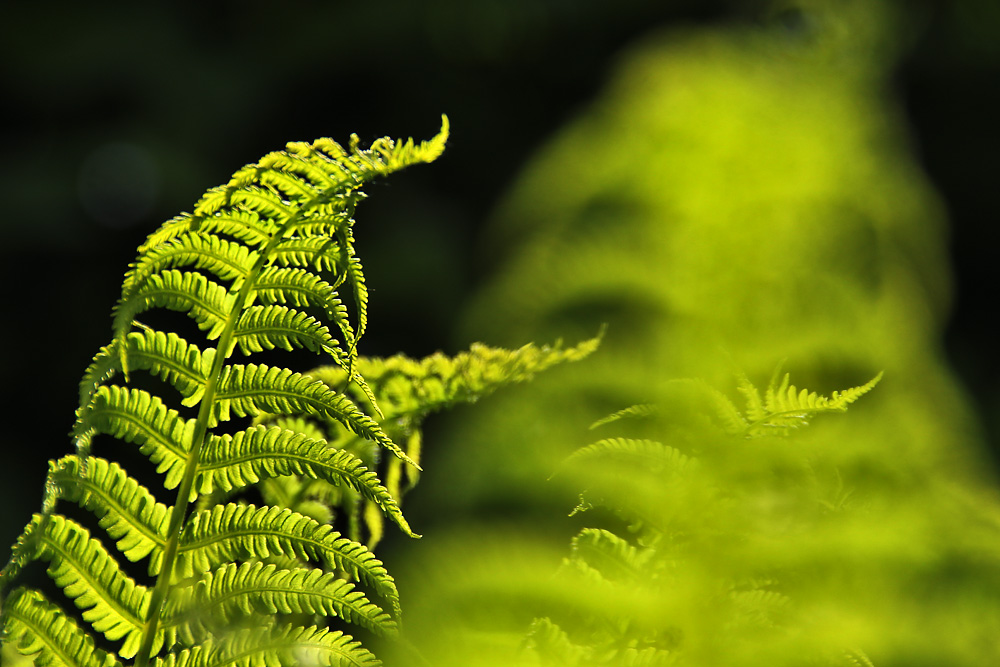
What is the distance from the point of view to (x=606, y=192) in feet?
2.52

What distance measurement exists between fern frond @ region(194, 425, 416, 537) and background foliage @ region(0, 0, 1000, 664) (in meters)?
0.15

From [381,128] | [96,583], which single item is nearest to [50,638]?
[96,583]

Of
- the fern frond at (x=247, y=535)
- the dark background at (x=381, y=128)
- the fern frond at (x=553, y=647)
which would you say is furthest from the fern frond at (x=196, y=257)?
the dark background at (x=381, y=128)

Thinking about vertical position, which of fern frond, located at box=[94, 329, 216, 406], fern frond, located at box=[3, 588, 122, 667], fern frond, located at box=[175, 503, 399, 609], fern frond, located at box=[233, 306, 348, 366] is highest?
fern frond, located at box=[233, 306, 348, 366]

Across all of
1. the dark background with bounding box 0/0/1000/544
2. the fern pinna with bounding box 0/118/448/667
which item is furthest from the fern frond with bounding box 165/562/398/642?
the dark background with bounding box 0/0/1000/544

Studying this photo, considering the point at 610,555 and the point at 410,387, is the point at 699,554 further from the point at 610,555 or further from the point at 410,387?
the point at 410,387

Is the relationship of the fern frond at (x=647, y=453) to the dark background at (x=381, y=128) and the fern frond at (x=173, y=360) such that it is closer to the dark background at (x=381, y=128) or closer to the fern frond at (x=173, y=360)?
the fern frond at (x=173, y=360)

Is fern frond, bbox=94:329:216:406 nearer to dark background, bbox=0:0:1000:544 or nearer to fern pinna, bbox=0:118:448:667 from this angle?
fern pinna, bbox=0:118:448:667

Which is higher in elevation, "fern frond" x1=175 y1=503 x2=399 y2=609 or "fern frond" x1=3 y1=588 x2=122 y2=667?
"fern frond" x1=175 y1=503 x2=399 y2=609

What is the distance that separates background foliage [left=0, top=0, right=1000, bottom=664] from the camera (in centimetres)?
59

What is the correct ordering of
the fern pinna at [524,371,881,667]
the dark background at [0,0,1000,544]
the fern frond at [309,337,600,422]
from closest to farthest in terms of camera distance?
the fern pinna at [524,371,881,667] < the fern frond at [309,337,600,422] < the dark background at [0,0,1000,544]

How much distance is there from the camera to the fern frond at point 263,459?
1.32ft

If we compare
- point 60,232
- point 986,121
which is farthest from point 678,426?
point 986,121

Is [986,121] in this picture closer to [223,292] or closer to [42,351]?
[42,351]
